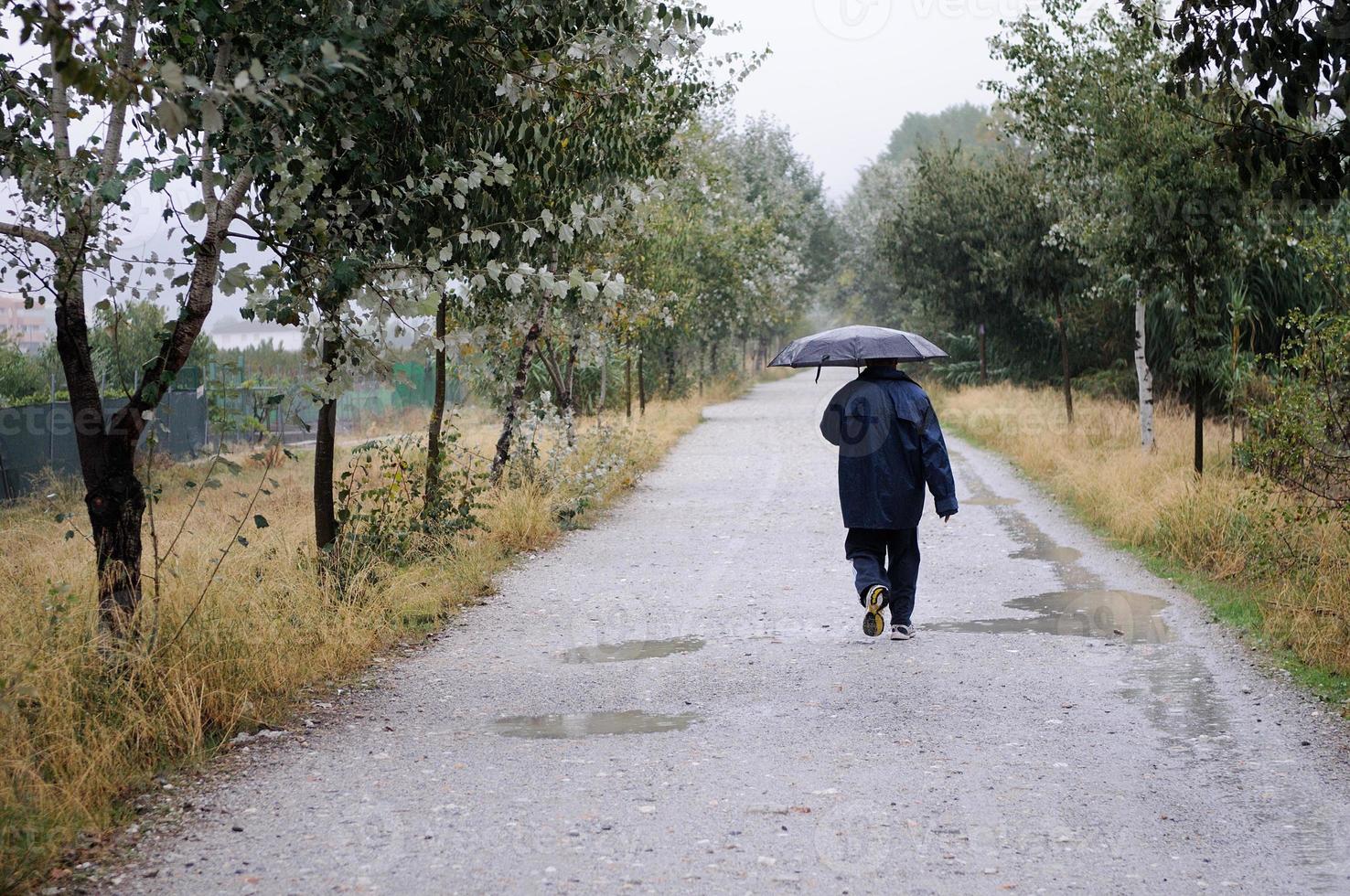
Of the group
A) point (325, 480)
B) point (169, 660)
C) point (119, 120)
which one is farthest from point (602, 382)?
point (169, 660)

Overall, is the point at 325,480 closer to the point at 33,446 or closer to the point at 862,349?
the point at 862,349

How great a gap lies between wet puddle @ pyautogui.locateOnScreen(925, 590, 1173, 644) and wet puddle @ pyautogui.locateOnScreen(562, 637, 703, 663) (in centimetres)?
166

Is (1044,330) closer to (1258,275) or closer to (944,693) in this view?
(1258,275)

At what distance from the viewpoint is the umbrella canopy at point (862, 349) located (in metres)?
8.38

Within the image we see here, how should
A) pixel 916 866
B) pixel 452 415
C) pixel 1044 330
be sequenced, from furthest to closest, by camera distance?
pixel 1044 330 → pixel 452 415 → pixel 916 866

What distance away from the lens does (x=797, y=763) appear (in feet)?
18.0

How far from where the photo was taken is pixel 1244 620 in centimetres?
830

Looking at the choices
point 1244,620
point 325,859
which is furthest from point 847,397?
point 325,859

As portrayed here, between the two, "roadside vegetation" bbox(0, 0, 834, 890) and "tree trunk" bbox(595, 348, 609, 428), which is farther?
"tree trunk" bbox(595, 348, 609, 428)

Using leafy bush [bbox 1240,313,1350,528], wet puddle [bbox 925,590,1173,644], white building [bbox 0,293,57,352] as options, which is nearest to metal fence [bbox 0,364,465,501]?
white building [bbox 0,293,57,352]

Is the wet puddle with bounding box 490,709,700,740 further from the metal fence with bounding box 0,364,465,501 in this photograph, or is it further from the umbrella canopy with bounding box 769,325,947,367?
the umbrella canopy with bounding box 769,325,947,367

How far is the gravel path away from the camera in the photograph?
14.1 feet

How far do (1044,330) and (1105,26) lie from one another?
1762 centimetres

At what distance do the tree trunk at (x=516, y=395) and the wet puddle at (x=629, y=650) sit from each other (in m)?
6.16
